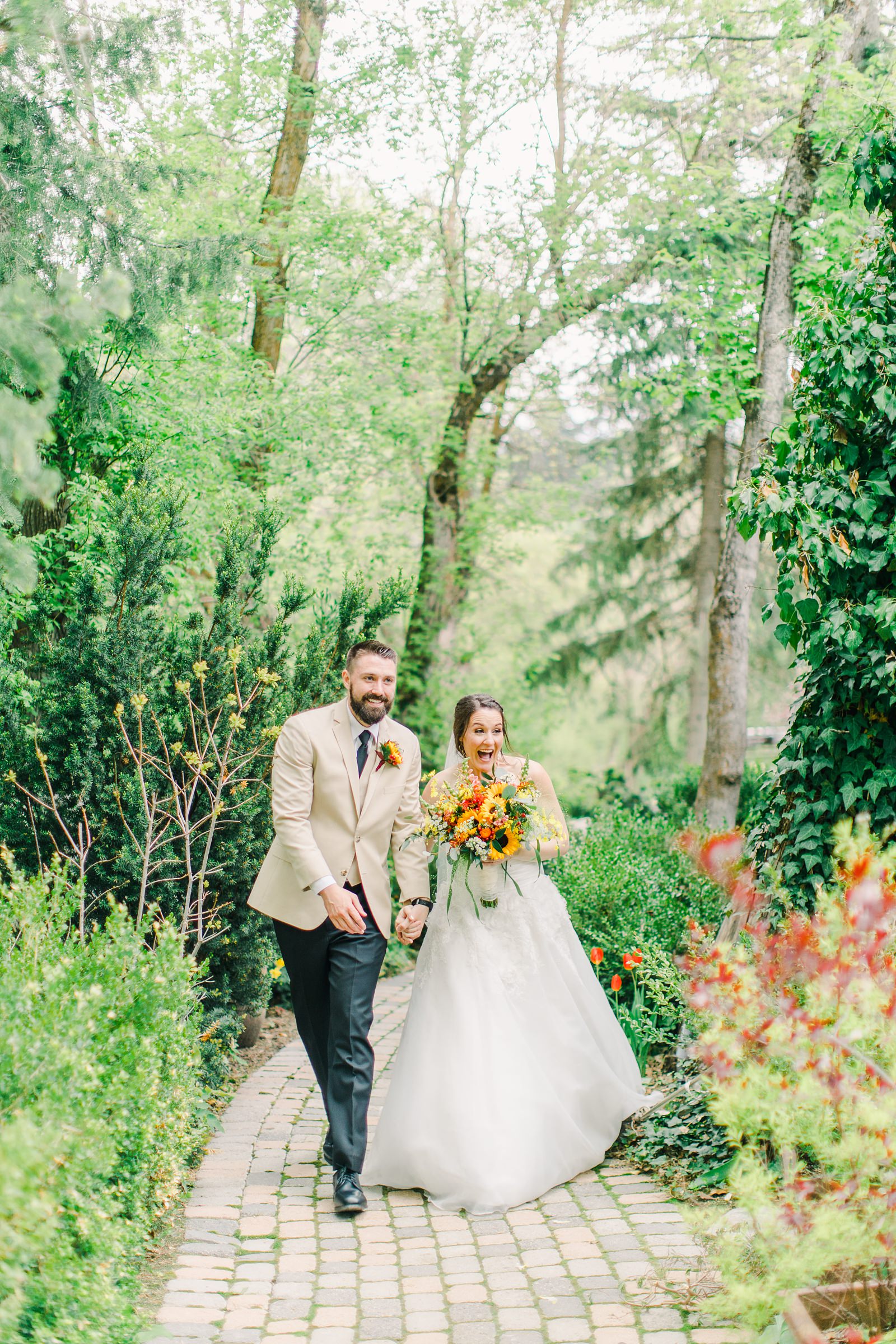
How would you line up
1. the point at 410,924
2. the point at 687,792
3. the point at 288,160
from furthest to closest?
the point at 687,792, the point at 288,160, the point at 410,924

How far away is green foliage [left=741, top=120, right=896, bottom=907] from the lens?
4852mm

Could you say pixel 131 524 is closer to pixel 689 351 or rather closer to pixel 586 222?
pixel 586 222

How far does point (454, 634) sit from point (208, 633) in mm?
6909

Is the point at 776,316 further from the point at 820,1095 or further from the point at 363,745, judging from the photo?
the point at 820,1095

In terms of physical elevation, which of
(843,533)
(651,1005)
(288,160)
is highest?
(288,160)

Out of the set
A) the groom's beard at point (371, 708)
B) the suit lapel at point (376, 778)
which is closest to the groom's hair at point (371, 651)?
the groom's beard at point (371, 708)

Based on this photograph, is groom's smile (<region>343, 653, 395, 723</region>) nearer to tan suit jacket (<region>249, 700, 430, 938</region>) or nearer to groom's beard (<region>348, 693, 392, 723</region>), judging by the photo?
groom's beard (<region>348, 693, 392, 723</region>)

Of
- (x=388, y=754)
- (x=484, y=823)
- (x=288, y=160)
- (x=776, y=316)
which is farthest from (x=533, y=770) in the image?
(x=288, y=160)

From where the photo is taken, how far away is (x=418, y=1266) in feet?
12.8

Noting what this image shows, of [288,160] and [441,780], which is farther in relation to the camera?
[288,160]

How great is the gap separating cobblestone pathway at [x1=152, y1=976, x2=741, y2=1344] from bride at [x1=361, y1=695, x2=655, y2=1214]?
13 centimetres

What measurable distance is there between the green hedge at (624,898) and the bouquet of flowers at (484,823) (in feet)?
6.14

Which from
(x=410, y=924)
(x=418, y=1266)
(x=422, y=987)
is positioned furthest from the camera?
Answer: (x=422, y=987)

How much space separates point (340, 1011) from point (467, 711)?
1482 mm
